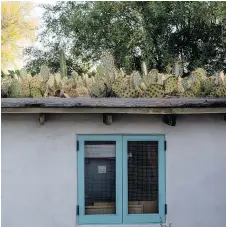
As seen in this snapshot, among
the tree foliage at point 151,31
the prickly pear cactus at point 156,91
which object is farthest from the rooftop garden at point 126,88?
the tree foliage at point 151,31

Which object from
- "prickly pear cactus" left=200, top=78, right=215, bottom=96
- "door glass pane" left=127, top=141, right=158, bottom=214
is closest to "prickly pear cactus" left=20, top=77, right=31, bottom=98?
"door glass pane" left=127, top=141, right=158, bottom=214

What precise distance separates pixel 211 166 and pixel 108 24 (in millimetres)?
17180

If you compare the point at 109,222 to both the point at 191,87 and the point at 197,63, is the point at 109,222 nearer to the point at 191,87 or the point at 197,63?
the point at 191,87

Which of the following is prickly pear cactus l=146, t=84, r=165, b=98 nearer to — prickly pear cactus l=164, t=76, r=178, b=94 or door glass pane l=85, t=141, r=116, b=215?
prickly pear cactus l=164, t=76, r=178, b=94

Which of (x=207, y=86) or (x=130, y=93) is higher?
(x=207, y=86)

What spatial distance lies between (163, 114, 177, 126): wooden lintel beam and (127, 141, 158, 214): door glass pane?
35 cm

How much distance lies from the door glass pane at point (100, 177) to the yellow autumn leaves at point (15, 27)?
18.5 metres

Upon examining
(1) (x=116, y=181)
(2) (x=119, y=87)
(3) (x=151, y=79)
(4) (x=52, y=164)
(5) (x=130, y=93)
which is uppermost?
(3) (x=151, y=79)

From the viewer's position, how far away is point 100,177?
25.2ft

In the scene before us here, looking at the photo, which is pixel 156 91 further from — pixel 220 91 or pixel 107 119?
pixel 107 119

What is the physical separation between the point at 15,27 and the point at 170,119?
64.9ft

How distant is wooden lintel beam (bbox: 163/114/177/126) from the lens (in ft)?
24.8

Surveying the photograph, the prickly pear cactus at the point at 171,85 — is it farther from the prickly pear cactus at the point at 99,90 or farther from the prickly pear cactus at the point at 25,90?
the prickly pear cactus at the point at 25,90

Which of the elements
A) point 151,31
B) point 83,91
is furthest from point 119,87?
point 151,31
